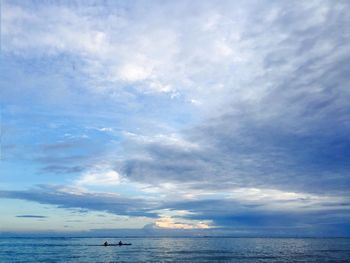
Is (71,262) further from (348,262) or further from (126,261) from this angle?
(348,262)

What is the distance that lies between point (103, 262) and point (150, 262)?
11389 mm

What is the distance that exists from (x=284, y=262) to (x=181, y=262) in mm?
26159

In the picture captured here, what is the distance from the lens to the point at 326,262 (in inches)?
3556

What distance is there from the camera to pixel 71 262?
87188mm

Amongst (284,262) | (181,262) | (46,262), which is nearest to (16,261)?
(46,262)

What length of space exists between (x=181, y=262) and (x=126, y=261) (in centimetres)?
1407

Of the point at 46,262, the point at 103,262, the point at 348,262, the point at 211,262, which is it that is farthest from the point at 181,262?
the point at 348,262

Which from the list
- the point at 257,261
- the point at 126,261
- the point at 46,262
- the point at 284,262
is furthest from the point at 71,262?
the point at 284,262

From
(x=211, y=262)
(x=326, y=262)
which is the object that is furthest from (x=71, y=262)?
(x=326, y=262)

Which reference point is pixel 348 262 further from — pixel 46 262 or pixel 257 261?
pixel 46 262

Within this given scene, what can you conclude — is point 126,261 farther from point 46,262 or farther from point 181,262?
point 46,262

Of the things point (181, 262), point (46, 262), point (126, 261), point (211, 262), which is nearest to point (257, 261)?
point (211, 262)

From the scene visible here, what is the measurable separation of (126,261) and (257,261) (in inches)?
1314

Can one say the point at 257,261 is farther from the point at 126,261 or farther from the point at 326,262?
the point at 126,261
